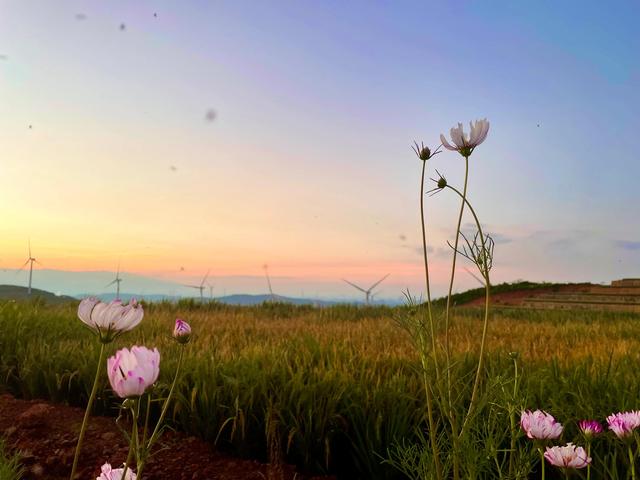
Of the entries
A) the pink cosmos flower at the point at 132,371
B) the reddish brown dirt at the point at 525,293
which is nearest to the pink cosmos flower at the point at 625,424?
the pink cosmos flower at the point at 132,371

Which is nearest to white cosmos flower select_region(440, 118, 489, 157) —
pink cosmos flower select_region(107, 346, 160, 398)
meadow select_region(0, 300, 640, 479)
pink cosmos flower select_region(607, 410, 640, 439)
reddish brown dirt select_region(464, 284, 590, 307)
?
meadow select_region(0, 300, 640, 479)

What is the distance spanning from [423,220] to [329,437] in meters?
1.67

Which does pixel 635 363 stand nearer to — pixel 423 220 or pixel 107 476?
pixel 423 220

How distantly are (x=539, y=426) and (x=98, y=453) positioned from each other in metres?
2.40

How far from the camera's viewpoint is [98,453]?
10.6ft

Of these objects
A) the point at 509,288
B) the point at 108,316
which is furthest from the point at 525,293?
the point at 108,316

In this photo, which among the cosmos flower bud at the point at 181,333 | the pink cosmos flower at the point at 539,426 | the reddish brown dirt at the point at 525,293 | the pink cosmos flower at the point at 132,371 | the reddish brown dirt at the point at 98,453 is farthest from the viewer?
A: the reddish brown dirt at the point at 525,293

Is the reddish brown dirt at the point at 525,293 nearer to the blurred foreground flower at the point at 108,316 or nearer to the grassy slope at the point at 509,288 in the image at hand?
the grassy slope at the point at 509,288

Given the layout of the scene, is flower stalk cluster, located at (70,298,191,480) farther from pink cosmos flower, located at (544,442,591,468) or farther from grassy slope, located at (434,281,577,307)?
grassy slope, located at (434,281,577,307)

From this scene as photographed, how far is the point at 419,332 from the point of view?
2.17m

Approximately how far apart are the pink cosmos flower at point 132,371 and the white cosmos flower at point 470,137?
1409 mm

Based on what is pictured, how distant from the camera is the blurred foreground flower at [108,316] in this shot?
1.49 metres

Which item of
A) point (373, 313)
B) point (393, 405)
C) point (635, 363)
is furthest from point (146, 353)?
point (373, 313)

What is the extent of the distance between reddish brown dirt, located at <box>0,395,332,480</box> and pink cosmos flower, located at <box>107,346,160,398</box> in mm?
1403
